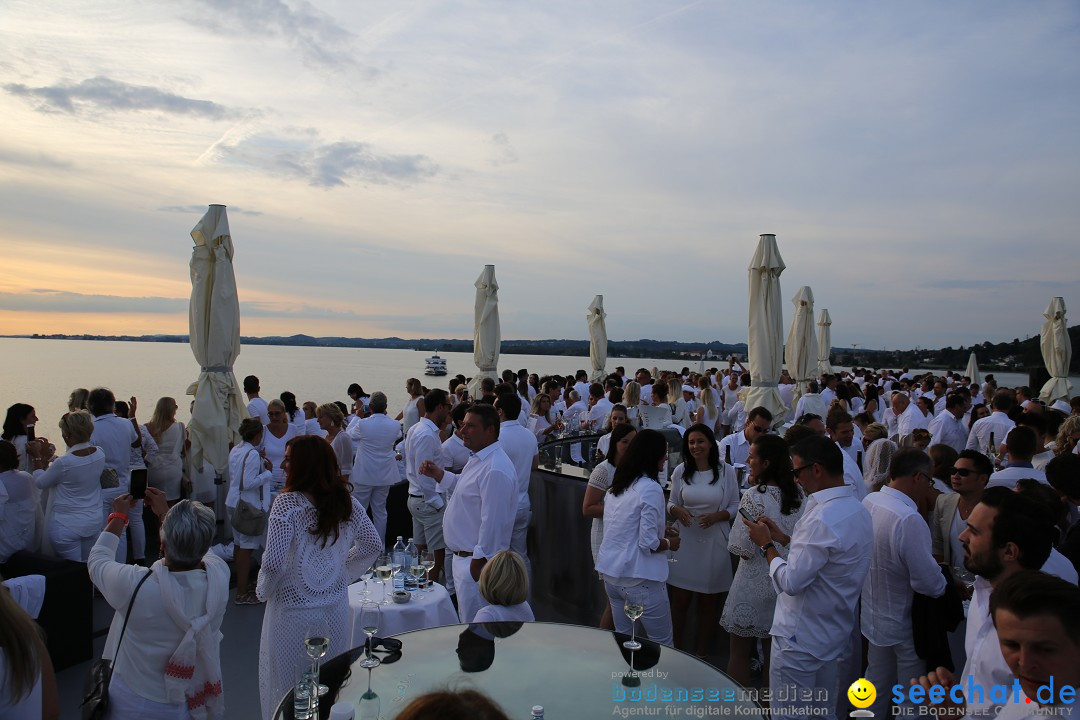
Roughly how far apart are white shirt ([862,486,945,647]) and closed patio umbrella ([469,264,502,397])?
946 cm

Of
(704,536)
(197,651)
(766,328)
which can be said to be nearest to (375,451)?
(704,536)

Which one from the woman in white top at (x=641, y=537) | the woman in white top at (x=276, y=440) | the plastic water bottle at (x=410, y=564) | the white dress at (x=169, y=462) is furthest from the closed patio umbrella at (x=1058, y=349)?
the white dress at (x=169, y=462)

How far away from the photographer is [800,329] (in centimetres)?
1412

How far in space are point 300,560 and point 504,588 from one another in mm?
1111

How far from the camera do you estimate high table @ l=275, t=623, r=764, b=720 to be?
2744 mm

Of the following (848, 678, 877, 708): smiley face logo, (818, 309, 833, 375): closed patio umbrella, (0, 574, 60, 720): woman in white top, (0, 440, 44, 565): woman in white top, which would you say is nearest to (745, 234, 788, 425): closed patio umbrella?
(848, 678, 877, 708): smiley face logo

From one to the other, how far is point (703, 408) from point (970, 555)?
8.65 meters

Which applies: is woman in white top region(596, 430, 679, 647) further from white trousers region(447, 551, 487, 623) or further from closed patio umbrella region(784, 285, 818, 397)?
closed patio umbrella region(784, 285, 818, 397)

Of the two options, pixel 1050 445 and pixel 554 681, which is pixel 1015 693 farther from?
pixel 1050 445

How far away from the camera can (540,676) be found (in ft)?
9.93

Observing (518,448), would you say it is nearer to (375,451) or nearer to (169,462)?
(375,451)

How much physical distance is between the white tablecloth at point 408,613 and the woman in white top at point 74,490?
293 centimetres

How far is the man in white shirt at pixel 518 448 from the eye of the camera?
6359 mm

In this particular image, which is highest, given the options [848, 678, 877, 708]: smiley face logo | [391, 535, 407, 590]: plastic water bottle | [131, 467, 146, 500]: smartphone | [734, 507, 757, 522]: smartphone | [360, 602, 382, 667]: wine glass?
[131, 467, 146, 500]: smartphone
